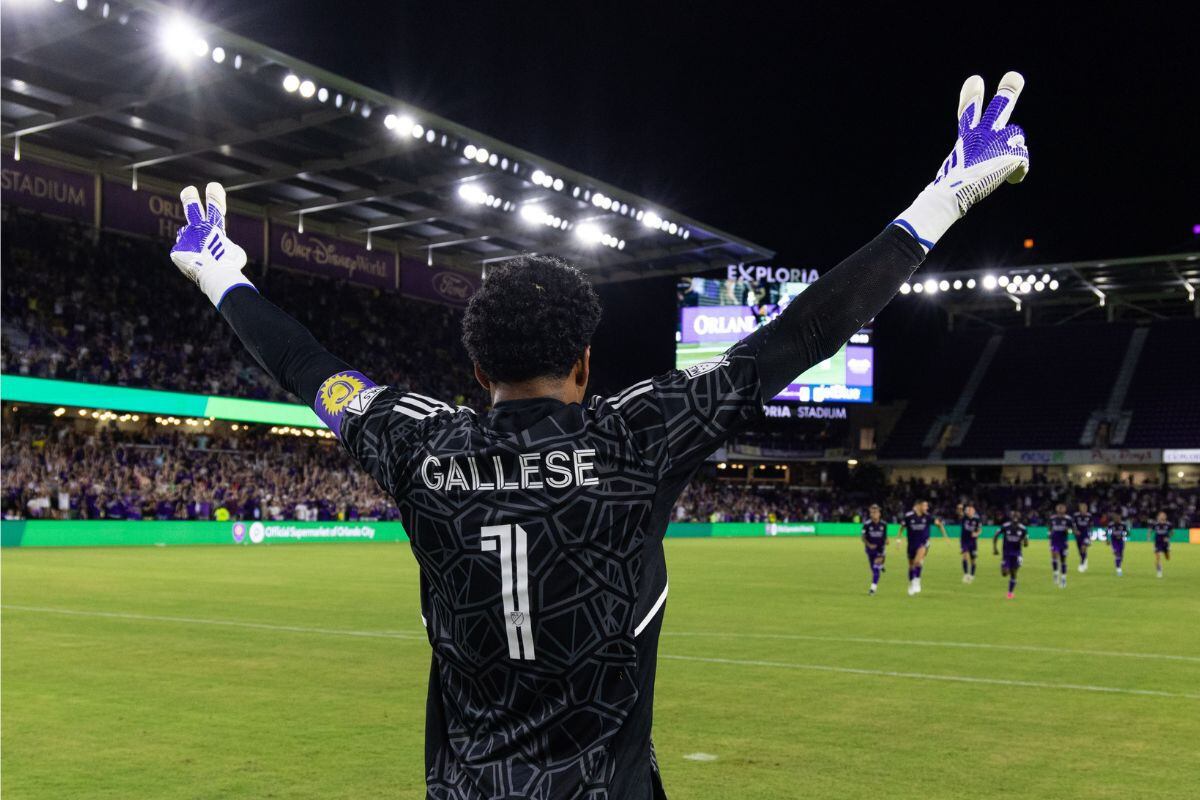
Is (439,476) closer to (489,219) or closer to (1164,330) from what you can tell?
(489,219)

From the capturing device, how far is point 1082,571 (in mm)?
32844

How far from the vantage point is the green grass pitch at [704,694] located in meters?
7.87

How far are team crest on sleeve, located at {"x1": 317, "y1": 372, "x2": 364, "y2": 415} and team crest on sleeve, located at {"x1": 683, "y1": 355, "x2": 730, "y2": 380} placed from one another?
0.69 metres

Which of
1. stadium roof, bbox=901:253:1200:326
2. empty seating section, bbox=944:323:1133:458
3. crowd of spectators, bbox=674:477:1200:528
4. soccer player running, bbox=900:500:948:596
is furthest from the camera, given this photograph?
empty seating section, bbox=944:323:1133:458

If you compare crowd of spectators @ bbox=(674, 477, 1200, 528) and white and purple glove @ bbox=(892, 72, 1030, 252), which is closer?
white and purple glove @ bbox=(892, 72, 1030, 252)

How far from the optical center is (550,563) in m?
2.28

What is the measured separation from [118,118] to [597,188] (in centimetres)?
1682

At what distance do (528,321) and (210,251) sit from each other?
0.97m

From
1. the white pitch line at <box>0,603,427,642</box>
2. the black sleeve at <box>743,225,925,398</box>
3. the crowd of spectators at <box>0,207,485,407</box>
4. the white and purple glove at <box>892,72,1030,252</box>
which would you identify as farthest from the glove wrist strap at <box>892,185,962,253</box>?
the crowd of spectators at <box>0,207,485,407</box>

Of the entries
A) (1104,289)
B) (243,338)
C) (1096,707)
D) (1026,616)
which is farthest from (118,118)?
(1104,289)

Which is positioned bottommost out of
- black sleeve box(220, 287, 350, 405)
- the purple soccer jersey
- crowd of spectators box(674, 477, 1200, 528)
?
crowd of spectators box(674, 477, 1200, 528)

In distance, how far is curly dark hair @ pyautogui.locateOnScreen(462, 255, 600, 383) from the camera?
2416mm

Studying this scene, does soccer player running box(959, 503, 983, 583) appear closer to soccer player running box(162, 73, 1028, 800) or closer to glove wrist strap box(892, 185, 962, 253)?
glove wrist strap box(892, 185, 962, 253)

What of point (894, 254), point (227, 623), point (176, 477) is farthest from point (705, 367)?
point (176, 477)
